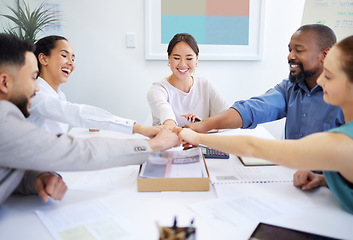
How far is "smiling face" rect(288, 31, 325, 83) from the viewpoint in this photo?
67.1 inches

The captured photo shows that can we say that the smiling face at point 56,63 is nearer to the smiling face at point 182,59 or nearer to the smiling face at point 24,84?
the smiling face at point 182,59

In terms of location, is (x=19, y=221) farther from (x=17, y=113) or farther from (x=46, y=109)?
(x=46, y=109)

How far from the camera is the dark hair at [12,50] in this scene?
3.49ft

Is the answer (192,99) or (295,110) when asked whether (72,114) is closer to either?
(192,99)

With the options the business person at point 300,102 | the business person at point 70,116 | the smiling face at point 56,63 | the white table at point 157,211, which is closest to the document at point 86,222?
the white table at point 157,211

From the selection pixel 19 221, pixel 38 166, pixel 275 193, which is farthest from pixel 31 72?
pixel 275 193

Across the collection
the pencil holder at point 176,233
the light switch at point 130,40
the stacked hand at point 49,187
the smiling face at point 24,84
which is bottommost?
the stacked hand at point 49,187

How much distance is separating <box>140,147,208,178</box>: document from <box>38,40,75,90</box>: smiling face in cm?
106

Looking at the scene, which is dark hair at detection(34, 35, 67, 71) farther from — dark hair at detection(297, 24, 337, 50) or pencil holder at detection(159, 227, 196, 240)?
pencil holder at detection(159, 227, 196, 240)

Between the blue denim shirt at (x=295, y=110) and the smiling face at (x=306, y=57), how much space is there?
0.06 m

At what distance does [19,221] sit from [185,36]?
1823 mm

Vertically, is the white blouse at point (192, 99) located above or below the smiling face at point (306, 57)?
below

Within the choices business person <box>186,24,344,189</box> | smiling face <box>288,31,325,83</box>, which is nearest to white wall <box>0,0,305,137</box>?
business person <box>186,24,344,189</box>

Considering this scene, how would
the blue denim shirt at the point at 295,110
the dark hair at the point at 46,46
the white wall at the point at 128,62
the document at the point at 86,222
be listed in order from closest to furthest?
the document at the point at 86,222, the blue denim shirt at the point at 295,110, the dark hair at the point at 46,46, the white wall at the point at 128,62
